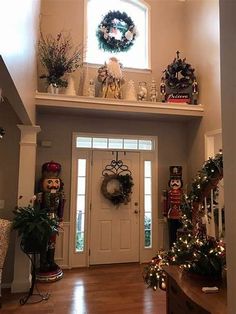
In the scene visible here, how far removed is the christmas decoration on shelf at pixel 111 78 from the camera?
4.74 m

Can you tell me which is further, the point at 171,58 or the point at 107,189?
the point at 171,58

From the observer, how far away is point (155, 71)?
5379mm

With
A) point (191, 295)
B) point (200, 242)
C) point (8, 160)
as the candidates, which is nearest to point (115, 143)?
point (8, 160)

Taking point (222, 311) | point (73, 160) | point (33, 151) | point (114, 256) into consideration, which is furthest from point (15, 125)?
point (222, 311)

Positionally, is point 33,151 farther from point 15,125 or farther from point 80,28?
point 80,28

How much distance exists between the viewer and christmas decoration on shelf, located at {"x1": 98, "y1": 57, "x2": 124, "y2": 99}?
474cm

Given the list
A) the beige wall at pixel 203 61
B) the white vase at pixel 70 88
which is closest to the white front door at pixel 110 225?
the white vase at pixel 70 88

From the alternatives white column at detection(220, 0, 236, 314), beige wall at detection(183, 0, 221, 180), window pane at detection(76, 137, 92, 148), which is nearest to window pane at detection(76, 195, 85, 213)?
window pane at detection(76, 137, 92, 148)

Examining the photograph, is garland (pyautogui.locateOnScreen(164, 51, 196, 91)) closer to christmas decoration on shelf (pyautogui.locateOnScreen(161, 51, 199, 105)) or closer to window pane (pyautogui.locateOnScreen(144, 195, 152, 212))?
christmas decoration on shelf (pyautogui.locateOnScreen(161, 51, 199, 105))

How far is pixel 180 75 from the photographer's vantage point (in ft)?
16.6

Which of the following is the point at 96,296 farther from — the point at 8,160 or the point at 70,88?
the point at 70,88

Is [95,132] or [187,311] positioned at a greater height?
[95,132]

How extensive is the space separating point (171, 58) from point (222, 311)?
197 inches

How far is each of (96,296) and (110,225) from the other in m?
1.59
